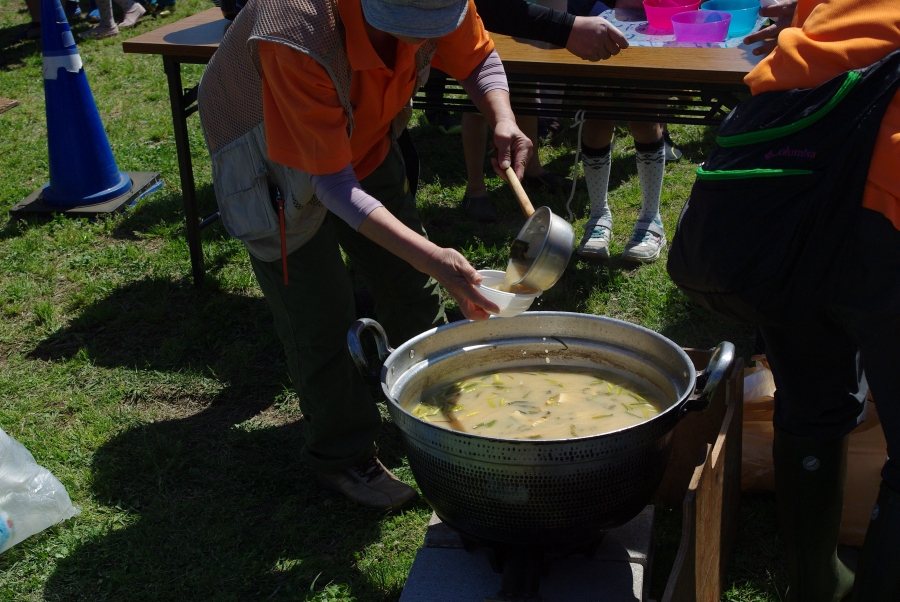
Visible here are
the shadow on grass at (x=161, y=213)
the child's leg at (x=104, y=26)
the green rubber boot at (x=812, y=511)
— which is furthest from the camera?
the child's leg at (x=104, y=26)

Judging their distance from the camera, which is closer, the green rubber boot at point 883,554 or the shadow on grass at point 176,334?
the green rubber boot at point 883,554

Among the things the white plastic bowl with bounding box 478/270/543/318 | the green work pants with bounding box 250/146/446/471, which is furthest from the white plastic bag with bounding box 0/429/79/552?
the white plastic bowl with bounding box 478/270/543/318

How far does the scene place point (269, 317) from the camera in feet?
13.7

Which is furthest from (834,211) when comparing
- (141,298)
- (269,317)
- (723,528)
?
(141,298)

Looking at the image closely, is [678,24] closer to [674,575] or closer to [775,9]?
[775,9]

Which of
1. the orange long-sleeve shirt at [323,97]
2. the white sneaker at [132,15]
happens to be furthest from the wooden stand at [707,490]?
the white sneaker at [132,15]

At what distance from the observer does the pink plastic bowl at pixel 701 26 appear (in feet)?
12.4

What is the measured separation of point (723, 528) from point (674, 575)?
65cm

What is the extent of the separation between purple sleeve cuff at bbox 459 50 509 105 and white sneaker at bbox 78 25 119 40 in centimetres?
776

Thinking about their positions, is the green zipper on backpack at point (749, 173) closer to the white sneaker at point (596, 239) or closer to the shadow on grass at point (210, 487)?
the shadow on grass at point (210, 487)

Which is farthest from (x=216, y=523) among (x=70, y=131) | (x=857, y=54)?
(x=70, y=131)

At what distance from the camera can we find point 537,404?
87.7 inches

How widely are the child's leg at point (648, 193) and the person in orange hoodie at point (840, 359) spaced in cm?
236

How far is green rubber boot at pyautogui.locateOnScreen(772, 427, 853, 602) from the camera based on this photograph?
2.10 meters
